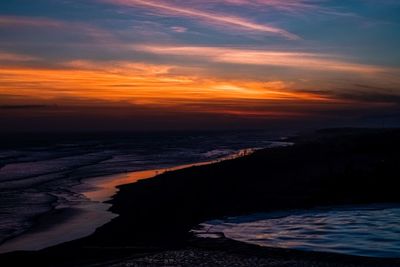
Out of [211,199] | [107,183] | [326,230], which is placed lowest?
[107,183]

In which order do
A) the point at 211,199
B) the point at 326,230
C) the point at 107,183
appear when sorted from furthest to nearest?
the point at 107,183, the point at 211,199, the point at 326,230

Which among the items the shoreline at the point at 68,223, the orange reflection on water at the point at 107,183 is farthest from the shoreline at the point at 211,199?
the orange reflection on water at the point at 107,183

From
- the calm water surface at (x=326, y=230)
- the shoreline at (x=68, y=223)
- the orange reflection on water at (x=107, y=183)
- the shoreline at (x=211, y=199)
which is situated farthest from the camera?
the orange reflection on water at (x=107, y=183)

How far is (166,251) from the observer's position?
572 inches

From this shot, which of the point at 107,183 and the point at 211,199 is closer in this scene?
the point at 211,199

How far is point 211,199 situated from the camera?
24297 mm

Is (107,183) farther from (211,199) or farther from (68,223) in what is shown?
(68,223)

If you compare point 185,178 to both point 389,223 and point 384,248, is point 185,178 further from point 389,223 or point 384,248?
point 384,248

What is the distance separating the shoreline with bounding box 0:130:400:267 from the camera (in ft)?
47.9

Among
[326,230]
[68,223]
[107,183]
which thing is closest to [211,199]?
[68,223]

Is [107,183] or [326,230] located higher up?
[326,230]

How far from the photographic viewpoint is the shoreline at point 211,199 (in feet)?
47.9

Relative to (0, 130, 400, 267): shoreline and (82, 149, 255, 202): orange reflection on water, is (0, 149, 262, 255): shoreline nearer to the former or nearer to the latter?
(82, 149, 255, 202): orange reflection on water

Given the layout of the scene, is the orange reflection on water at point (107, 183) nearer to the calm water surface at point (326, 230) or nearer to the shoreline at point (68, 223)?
the shoreline at point (68, 223)
